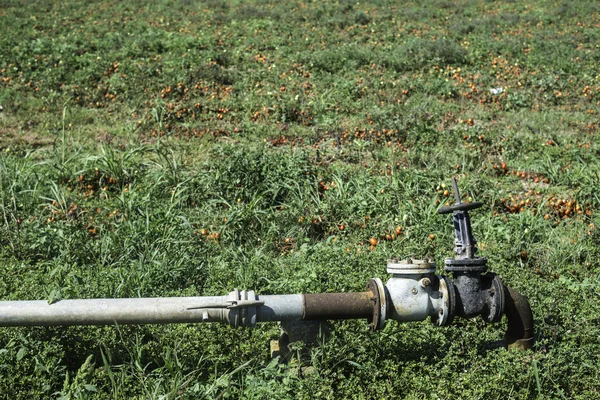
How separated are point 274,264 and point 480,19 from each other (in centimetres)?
1174

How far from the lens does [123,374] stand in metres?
3.34

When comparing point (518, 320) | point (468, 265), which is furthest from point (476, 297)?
point (518, 320)

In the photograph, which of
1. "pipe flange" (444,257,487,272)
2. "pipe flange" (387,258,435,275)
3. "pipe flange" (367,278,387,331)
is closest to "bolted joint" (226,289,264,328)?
"pipe flange" (367,278,387,331)

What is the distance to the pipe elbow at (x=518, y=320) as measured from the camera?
3.50 meters

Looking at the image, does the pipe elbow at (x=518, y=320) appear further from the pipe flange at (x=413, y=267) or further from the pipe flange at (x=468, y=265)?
the pipe flange at (x=413, y=267)

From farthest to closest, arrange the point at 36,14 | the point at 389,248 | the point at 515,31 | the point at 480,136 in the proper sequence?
1. the point at 36,14
2. the point at 515,31
3. the point at 480,136
4. the point at 389,248

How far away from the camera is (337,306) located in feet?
10.9

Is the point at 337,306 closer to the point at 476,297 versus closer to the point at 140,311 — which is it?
the point at 476,297

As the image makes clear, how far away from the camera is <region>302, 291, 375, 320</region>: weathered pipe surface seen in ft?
10.8

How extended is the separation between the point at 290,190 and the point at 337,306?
9.37ft

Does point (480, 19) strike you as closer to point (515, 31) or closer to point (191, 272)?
point (515, 31)

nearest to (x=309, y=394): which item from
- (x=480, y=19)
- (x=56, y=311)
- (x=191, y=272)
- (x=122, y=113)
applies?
(x=56, y=311)

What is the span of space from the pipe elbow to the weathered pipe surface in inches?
31.4

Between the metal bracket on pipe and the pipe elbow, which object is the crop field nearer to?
the pipe elbow
